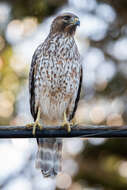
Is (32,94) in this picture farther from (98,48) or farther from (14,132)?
(98,48)

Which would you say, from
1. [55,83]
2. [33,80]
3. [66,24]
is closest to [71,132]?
[55,83]

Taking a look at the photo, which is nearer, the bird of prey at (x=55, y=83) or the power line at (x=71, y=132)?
the power line at (x=71, y=132)

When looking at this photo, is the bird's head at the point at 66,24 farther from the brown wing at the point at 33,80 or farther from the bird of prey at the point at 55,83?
the brown wing at the point at 33,80

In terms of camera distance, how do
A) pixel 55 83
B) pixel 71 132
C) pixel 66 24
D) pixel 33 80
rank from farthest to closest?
pixel 66 24 < pixel 33 80 < pixel 55 83 < pixel 71 132

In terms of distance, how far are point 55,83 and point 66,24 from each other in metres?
0.82

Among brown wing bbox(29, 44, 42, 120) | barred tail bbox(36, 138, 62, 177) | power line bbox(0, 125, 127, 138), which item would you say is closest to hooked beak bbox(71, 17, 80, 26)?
brown wing bbox(29, 44, 42, 120)

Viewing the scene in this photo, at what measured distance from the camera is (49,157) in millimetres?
5922

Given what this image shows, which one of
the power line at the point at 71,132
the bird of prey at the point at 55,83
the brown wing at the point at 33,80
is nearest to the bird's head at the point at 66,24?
the bird of prey at the point at 55,83

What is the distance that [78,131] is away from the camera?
438 cm

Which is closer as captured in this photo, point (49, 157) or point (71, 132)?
point (71, 132)

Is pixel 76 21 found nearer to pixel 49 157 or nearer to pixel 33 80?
pixel 33 80

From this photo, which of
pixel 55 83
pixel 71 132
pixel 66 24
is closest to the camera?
pixel 71 132

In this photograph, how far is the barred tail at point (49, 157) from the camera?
5.73 m

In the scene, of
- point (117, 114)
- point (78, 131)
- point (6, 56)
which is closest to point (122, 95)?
point (117, 114)
